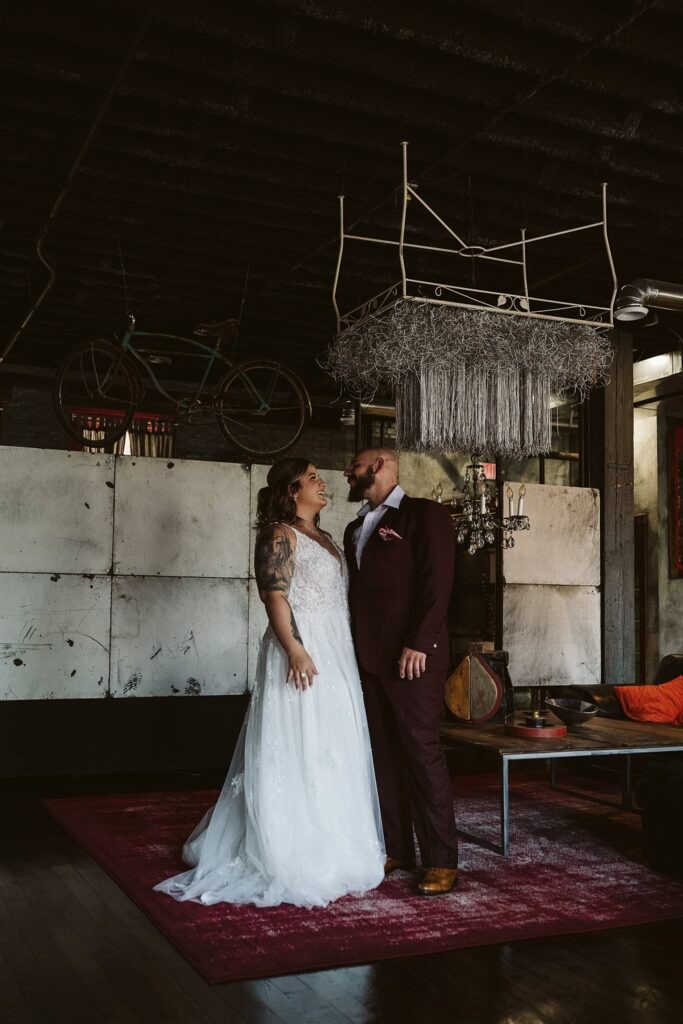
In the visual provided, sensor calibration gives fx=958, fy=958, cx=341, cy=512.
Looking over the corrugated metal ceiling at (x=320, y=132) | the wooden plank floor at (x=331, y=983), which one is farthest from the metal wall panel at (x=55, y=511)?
the wooden plank floor at (x=331, y=983)

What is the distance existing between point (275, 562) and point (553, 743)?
162 cm

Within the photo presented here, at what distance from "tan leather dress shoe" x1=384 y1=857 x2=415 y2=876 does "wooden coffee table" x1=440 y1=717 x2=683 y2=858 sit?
45cm

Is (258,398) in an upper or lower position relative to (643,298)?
lower

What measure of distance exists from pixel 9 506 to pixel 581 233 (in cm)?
435

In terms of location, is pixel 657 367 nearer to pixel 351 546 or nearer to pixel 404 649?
pixel 351 546

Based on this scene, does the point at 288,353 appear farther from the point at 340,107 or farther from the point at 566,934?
the point at 566,934

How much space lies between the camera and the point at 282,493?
13.7 ft

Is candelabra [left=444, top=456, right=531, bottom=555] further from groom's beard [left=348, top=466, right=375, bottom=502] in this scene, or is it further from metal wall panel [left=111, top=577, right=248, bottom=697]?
groom's beard [left=348, top=466, right=375, bottom=502]

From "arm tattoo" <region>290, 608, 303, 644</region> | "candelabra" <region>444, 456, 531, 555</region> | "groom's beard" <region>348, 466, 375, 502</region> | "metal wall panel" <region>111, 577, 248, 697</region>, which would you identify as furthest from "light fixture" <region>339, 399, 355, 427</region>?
"arm tattoo" <region>290, 608, 303, 644</region>

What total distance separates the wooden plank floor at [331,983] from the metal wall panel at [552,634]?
12.8 ft

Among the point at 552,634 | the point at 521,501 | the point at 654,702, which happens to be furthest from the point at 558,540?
the point at 654,702

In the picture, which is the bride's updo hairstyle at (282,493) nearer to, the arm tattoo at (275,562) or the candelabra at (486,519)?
the arm tattoo at (275,562)

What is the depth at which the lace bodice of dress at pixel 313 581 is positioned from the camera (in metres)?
4.11

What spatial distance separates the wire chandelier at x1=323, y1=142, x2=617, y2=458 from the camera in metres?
4.99
